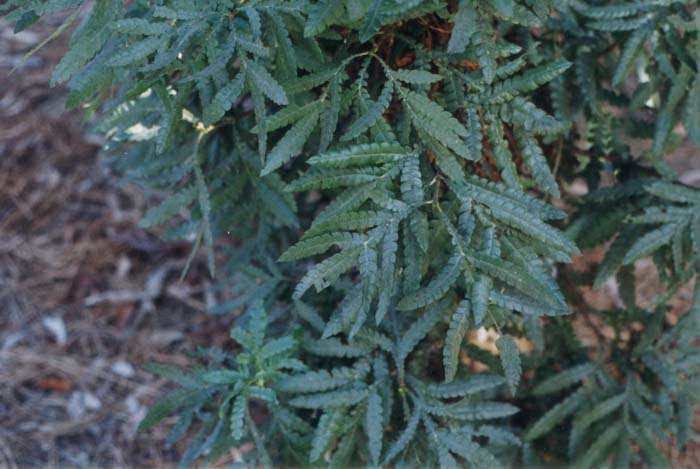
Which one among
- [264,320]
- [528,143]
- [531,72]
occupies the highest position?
[531,72]

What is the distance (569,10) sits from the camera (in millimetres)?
2072

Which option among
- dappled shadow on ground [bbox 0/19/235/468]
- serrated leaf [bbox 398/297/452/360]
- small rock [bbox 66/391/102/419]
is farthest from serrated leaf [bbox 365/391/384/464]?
small rock [bbox 66/391/102/419]

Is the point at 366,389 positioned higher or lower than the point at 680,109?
lower

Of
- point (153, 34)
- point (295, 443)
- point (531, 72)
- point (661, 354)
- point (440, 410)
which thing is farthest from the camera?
point (661, 354)

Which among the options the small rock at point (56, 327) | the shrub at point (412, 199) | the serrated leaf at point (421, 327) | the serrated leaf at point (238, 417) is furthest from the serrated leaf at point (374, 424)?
the small rock at point (56, 327)

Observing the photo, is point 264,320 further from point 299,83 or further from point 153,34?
point 153,34

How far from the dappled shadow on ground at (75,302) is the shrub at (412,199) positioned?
87cm

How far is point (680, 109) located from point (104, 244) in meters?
2.46

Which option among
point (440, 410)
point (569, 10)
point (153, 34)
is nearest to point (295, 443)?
point (440, 410)

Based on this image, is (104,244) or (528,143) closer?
(528,143)

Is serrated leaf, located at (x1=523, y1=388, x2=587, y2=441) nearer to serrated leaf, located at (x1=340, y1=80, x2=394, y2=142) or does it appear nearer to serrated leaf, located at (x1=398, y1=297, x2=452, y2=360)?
serrated leaf, located at (x1=398, y1=297, x2=452, y2=360)

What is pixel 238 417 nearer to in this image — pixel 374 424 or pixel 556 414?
pixel 374 424

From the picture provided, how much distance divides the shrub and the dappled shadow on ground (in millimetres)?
865

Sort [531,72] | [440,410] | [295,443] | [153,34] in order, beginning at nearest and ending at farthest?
1. [153,34]
2. [531,72]
3. [440,410]
4. [295,443]
